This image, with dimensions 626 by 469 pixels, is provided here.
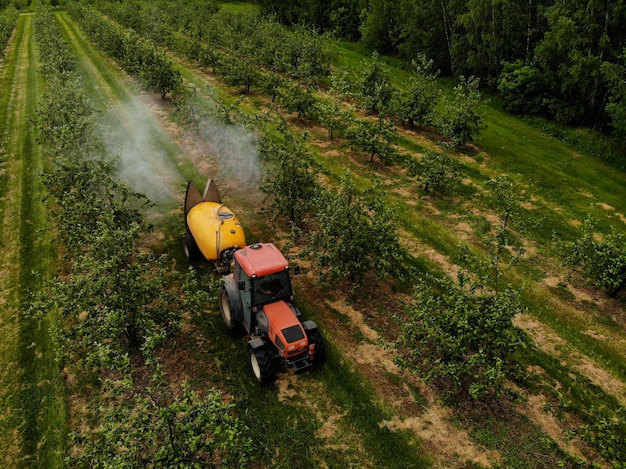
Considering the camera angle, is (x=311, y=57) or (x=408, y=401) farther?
(x=311, y=57)

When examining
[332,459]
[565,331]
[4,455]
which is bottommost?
[4,455]

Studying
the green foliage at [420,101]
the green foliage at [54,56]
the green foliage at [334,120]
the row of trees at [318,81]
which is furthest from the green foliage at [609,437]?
the green foliage at [54,56]

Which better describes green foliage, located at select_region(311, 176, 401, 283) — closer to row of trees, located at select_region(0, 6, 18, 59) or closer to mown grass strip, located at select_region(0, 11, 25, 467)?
mown grass strip, located at select_region(0, 11, 25, 467)

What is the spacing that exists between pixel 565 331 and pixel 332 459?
337 inches

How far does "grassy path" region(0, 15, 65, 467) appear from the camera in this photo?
10211mm

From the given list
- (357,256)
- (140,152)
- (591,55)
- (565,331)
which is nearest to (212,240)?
(357,256)

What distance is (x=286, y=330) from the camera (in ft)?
35.8

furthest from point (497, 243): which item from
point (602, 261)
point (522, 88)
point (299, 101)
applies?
point (522, 88)

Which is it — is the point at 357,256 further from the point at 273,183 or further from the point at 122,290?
the point at 122,290

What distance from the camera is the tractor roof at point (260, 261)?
11297 mm

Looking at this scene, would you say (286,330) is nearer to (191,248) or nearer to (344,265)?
(344,265)

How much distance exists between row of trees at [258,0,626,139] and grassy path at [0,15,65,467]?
2704cm

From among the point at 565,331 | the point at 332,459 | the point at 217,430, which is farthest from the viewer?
the point at 565,331

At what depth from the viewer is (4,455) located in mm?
9867
